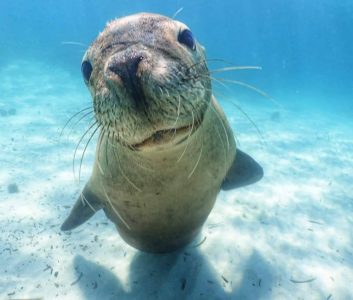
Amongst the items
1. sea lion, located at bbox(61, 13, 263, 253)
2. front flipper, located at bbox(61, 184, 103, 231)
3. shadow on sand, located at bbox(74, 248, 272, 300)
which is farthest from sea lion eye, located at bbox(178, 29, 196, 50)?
shadow on sand, located at bbox(74, 248, 272, 300)

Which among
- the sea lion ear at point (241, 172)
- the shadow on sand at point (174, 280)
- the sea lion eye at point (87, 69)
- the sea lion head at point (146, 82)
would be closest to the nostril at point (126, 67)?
the sea lion head at point (146, 82)

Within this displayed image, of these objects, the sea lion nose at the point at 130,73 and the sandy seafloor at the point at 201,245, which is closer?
the sea lion nose at the point at 130,73

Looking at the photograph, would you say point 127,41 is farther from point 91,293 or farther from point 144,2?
point 144,2

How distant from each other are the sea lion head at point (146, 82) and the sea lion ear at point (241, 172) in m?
1.45

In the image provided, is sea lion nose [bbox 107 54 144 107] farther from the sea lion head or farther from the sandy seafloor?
the sandy seafloor

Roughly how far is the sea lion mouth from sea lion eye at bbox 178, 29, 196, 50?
0.64 meters

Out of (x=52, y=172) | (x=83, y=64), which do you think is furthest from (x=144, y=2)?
(x=83, y=64)

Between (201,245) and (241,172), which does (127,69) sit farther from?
(201,245)

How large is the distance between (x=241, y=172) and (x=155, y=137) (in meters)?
1.96

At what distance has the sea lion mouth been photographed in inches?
74.4

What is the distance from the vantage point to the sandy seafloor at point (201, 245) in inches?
128

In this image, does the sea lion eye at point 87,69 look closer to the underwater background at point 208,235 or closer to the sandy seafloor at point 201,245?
the underwater background at point 208,235

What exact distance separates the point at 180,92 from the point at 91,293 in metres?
2.29

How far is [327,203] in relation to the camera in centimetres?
569
